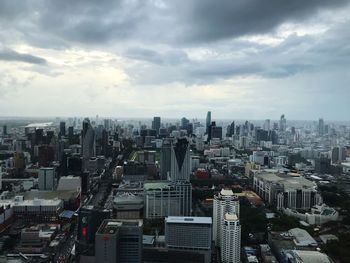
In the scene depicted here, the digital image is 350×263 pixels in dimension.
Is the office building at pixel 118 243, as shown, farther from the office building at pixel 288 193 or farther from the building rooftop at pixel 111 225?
the office building at pixel 288 193

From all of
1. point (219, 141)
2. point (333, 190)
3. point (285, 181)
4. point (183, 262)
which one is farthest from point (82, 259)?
point (219, 141)

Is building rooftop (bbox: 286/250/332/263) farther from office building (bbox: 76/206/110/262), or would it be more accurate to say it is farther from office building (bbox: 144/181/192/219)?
office building (bbox: 144/181/192/219)

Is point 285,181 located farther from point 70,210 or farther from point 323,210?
point 70,210

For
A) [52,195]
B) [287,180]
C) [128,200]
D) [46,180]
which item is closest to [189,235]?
[128,200]

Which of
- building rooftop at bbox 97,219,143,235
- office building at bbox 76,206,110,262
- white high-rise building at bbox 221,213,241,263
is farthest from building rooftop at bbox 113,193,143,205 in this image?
building rooftop at bbox 97,219,143,235

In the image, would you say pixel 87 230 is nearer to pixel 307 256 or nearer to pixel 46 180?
pixel 307 256
